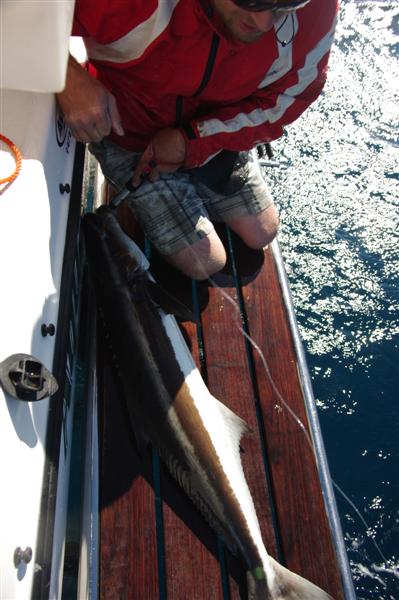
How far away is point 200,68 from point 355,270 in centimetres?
164

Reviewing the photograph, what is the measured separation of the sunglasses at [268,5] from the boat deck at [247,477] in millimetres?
1427

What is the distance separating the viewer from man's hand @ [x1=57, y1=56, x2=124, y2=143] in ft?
7.94

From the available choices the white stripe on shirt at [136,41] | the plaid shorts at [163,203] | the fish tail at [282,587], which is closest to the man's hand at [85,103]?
the white stripe on shirt at [136,41]

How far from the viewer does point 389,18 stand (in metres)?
5.04

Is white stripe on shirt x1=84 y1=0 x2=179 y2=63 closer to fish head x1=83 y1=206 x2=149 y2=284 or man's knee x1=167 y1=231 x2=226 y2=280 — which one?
fish head x1=83 y1=206 x2=149 y2=284

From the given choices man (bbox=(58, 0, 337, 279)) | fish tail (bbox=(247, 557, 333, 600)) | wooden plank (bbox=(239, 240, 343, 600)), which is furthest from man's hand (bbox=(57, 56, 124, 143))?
fish tail (bbox=(247, 557, 333, 600))

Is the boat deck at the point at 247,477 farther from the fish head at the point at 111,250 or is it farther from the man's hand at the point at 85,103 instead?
the man's hand at the point at 85,103

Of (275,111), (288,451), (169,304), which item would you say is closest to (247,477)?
(288,451)

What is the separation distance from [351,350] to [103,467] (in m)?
1.53

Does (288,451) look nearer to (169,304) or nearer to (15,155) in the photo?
(169,304)

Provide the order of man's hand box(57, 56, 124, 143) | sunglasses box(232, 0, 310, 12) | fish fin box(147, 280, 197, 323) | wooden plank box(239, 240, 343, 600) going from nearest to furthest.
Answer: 1. sunglasses box(232, 0, 310, 12)
2. wooden plank box(239, 240, 343, 600)
3. man's hand box(57, 56, 124, 143)
4. fish fin box(147, 280, 197, 323)

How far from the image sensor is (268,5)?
1.88 metres

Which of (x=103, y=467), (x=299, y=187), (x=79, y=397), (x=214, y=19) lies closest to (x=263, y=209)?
(x=299, y=187)

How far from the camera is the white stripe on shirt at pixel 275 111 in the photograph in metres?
2.51
